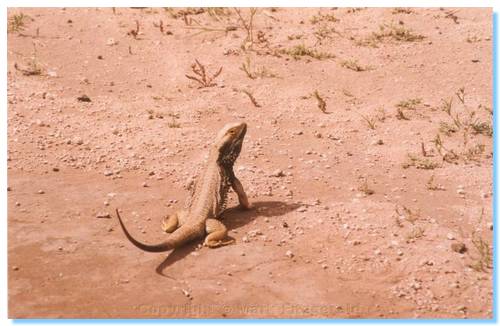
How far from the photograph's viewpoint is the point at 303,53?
30.6ft

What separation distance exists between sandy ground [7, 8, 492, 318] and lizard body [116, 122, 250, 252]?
0.45 ft

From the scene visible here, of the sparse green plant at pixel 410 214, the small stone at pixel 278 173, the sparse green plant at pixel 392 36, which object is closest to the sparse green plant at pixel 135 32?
the sparse green plant at pixel 392 36

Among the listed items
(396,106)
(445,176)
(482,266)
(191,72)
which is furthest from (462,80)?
(482,266)

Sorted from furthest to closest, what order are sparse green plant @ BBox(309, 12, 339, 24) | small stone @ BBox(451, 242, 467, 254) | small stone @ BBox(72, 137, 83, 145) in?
sparse green plant @ BBox(309, 12, 339, 24)
small stone @ BBox(72, 137, 83, 145)
small stone @ BBox(451, 242, 467, 254)

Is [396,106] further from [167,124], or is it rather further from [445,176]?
[167,124]

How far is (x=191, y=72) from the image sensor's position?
8992mm

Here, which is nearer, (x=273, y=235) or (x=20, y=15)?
(x=273, y=235)

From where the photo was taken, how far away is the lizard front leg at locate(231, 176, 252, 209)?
600 cm

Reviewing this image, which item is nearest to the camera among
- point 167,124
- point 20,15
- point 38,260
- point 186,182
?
point 38,260

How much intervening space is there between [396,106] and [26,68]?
4.74m

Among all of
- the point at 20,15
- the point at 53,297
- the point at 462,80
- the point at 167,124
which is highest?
the point at 20,15

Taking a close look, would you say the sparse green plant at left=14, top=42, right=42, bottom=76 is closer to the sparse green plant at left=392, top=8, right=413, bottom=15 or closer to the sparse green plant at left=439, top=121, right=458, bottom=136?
the sparse green plant at left=439, top=121, right=458, bottom=136

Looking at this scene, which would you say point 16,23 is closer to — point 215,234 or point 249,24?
point 249,24

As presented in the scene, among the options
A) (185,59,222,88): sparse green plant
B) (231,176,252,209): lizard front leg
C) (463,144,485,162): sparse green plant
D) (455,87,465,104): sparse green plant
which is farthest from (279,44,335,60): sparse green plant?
(231,176,252,209): lizard front leg
